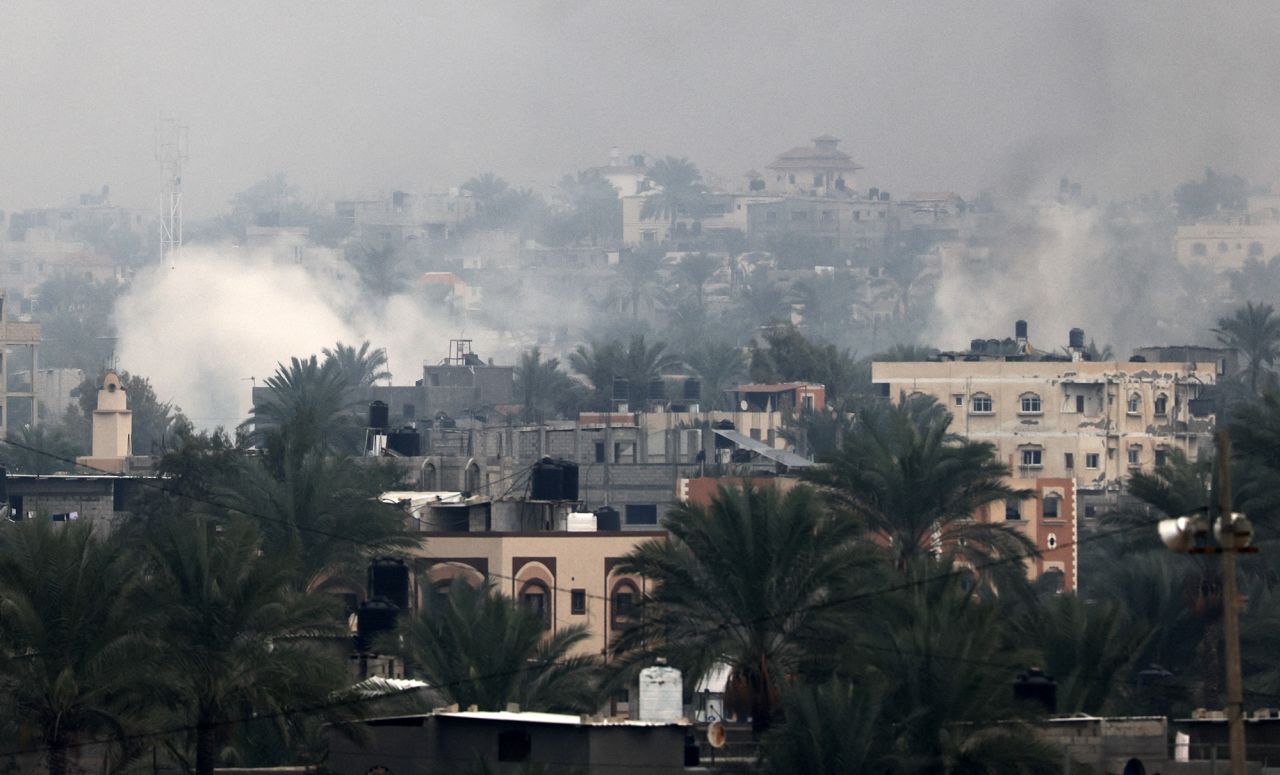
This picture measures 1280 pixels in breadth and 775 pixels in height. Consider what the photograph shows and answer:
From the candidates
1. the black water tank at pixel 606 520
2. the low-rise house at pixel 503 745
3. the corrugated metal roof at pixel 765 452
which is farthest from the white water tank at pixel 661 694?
the corrugated metal roof at pixel 765 452

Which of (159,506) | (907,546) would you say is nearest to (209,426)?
(159,506)

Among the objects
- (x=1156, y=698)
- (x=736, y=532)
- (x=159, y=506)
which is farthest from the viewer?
(x=159, y=506)

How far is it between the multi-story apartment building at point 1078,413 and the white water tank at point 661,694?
67677 millimetres

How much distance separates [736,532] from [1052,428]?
68.6 metres

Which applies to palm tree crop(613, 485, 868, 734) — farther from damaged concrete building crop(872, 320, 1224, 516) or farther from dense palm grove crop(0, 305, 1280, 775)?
damaged concrete building crop(872, 320, 1224, 516)

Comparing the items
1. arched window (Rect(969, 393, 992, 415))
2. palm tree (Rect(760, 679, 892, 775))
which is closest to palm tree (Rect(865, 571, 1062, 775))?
palm tree (Rect(760, 679, 892, 775))

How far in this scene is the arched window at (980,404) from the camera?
115 m

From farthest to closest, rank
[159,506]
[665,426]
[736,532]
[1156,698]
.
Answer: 1. [665,426]
2. [159,506]
3. [1156,698]
4. [736,532]

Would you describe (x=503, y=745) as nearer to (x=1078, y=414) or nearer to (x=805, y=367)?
(x=1078, y=414)

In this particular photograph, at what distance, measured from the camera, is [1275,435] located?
2162 inches

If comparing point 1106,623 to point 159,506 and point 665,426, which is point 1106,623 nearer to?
point 159,506

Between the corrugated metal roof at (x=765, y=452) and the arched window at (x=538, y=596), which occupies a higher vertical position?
the corrugated metal roof at (x=765, y=452)

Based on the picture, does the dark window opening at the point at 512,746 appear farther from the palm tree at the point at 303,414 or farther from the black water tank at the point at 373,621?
the palm tree at the point at 303,414

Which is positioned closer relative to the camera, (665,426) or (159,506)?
(159,506)
